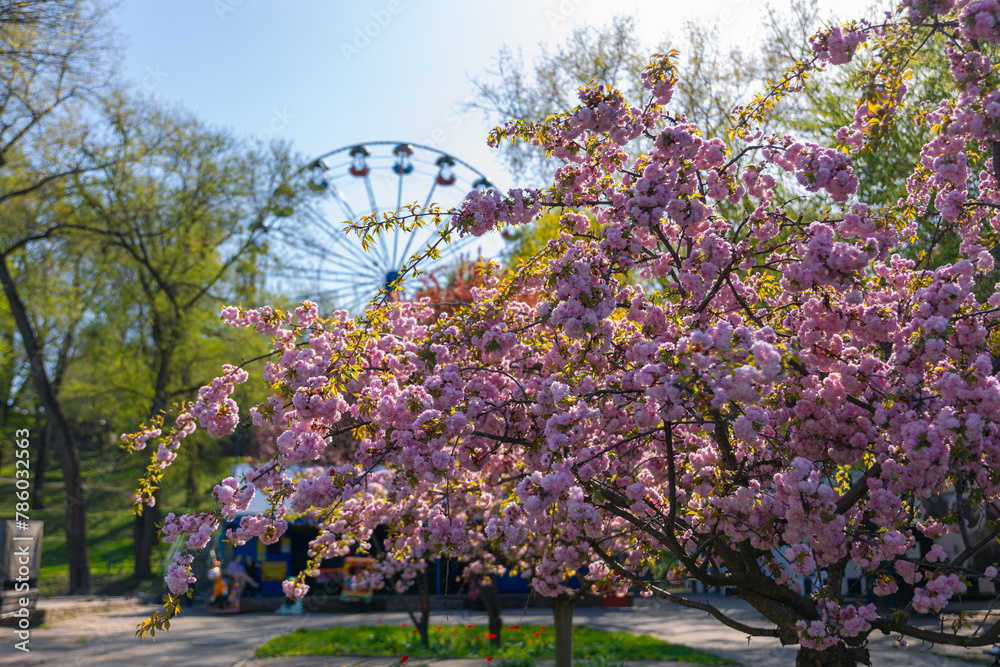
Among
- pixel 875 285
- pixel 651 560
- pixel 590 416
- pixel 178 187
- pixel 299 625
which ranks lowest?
Answer: pixel 299 625

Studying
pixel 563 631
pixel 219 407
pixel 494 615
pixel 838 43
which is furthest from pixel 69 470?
pixel 838 43

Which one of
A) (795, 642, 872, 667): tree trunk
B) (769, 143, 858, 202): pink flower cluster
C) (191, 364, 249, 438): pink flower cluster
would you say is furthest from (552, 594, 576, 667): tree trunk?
(769, 143, 858, 202): pink flower cluster

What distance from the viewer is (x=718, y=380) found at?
317 cm

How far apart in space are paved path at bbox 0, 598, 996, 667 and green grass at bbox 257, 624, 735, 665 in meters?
0.45

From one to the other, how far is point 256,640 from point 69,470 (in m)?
7.53

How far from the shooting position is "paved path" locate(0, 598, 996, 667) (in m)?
10.6

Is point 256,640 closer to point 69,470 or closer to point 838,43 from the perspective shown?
point 69,470

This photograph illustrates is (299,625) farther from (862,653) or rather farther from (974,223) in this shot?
(974,223)

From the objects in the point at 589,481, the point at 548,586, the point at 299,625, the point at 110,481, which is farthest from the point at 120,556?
the point at 589,481

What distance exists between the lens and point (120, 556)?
2580 centimetres

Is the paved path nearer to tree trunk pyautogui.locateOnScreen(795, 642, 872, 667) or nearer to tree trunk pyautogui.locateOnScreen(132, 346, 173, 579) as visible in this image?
tree trunk pyautogui.locateOnScreen(132, 346, 173, 579)

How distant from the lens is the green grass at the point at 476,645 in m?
11.1

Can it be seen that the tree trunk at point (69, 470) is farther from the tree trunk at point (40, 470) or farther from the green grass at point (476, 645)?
the tree trunk at point (40, 470)

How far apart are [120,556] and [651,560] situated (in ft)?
85.6
